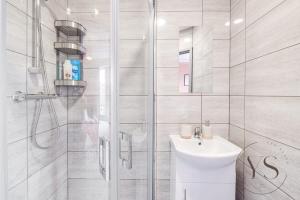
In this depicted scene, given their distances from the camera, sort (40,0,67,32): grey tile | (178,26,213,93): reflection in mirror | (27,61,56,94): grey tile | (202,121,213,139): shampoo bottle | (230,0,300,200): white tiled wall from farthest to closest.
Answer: (178,26,213,93): reflection in mirror, (202,121,213,139): shampoo bottle, (40,0,67,32): grey tile, (27,61,56,94): grey tile, (230,0,300,200): white tiled wall

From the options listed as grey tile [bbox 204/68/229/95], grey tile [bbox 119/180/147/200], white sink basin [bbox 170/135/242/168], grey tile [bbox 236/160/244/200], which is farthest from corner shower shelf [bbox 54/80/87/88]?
grey tile [bbox 236/160/244/200]

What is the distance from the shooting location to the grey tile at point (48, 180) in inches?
45.3

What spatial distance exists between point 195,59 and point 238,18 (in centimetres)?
49

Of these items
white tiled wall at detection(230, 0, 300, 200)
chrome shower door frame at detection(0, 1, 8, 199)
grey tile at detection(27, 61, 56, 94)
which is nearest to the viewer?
chrome shower door frame at detection(0, 1, 8, 199)

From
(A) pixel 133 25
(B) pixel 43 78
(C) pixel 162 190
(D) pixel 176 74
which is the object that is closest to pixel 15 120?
(B) pixel 43 78

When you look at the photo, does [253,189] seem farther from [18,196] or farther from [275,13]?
[18,196]

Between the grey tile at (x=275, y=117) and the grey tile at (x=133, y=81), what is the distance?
32.8 inches

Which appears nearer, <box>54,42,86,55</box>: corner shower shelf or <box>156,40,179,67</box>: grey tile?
<box>54,42,86,55</box>: corner shower shelf

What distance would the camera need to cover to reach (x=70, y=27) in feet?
4.21

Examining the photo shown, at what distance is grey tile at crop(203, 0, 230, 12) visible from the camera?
1729mm

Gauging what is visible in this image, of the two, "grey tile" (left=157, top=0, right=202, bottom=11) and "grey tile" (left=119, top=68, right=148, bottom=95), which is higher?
"grey tile" (left=157, top=0, right=202, bottom=11)

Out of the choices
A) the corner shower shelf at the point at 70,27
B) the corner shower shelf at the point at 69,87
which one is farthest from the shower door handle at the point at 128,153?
the corner shower shelf at the point at 70,27

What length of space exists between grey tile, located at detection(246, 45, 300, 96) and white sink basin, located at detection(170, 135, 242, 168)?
0.46 metres

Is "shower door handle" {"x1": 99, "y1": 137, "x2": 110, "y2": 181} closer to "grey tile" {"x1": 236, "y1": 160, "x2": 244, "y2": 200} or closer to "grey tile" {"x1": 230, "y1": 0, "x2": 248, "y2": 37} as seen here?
"grey tile" {"x1": 236, "y1": 160, "x2": 244, "y2": 200}
